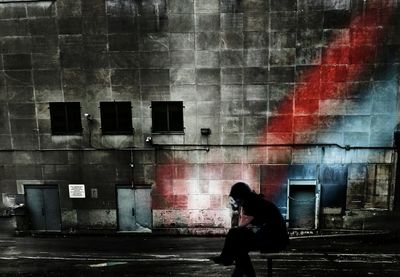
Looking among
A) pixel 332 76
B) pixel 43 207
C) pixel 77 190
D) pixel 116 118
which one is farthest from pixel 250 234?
pixel 43 207

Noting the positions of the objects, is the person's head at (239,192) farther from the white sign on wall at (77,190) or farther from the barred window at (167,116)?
the white sign on wall at (77,190)

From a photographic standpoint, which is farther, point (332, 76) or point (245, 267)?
A: point (332, 76)

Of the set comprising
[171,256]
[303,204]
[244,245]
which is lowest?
[171,256]

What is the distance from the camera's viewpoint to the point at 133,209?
17859 millimetres

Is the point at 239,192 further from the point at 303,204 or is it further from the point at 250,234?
the point at 303,204

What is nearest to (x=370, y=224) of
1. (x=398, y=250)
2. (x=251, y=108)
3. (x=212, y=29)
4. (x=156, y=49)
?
(x=398, y=250)

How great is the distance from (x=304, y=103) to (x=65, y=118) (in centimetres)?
1074

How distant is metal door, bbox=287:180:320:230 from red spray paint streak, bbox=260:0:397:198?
80cm

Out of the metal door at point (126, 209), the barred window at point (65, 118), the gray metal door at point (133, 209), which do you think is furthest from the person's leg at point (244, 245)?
the barred window at point (65, 118)

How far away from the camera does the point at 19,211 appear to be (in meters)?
18.0

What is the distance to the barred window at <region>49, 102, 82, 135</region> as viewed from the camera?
1716 centimetres

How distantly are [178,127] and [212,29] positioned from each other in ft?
14.8

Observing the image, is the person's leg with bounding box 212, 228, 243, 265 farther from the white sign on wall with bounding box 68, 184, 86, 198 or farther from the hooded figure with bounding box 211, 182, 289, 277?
the white sign on wall with bounding box 68, 184, 86, 198

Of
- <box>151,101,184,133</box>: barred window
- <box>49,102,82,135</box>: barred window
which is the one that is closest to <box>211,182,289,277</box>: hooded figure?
<box>151,101,184,133</box>: barred window
